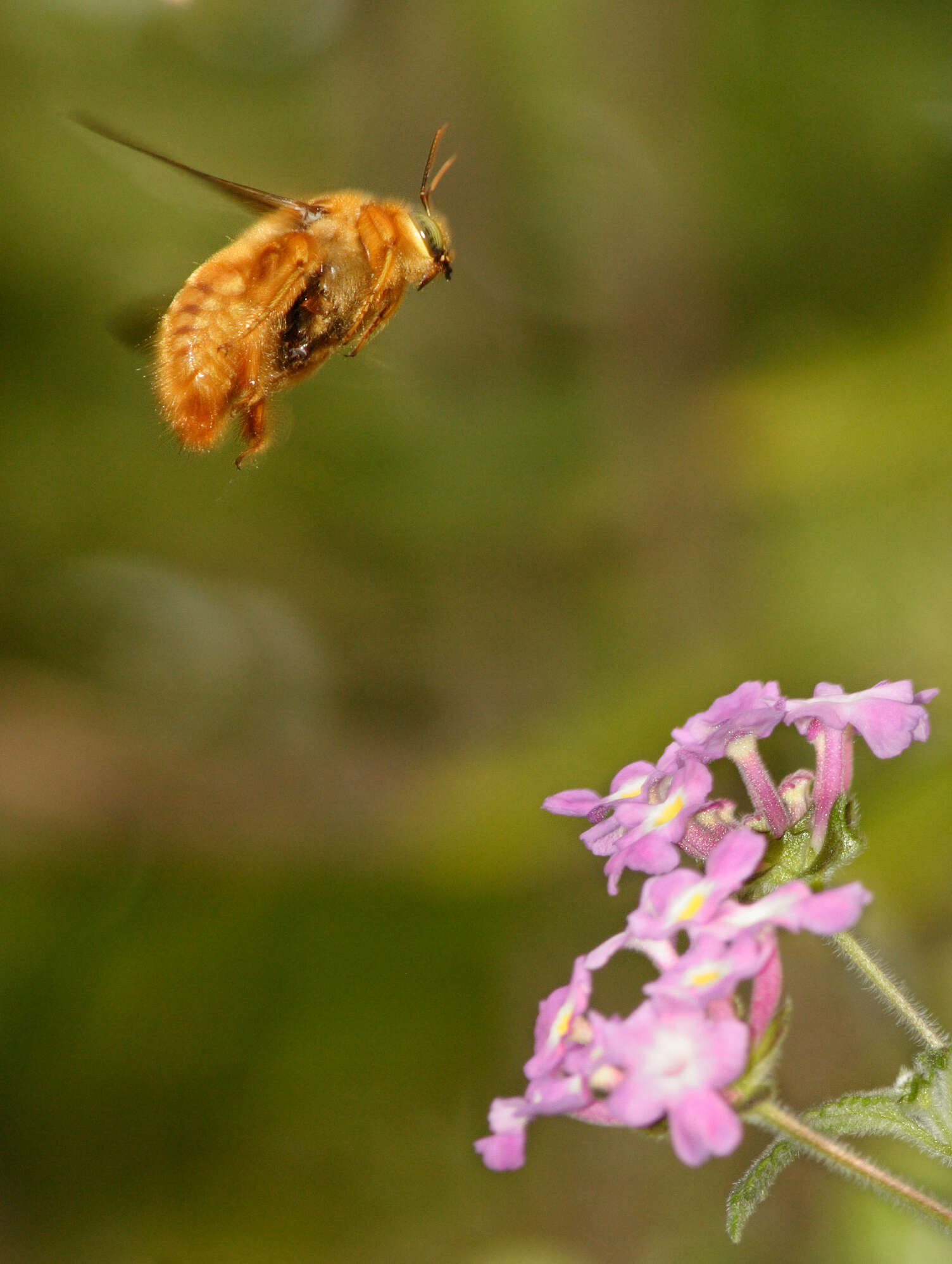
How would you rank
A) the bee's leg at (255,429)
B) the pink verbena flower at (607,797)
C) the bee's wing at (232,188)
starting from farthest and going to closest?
the bee's leg at (255,429)
the bee's wing at (232,188)
the pink verbena flower at (607,797)

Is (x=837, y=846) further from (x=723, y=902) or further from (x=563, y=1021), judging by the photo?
(x=563, y=1021)

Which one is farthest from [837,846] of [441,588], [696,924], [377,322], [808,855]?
[441,588]

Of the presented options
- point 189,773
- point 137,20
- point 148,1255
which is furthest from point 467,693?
point 137,20

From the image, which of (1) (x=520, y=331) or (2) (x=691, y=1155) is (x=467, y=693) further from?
(2) (x=691, y=1155)

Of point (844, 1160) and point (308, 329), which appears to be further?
point (308, 329)

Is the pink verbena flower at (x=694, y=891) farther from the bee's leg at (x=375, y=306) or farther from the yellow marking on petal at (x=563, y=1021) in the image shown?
the bee's leg at (x=375, y=306)

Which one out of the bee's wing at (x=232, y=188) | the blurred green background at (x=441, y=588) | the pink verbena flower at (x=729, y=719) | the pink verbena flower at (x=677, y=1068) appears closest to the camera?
the pink verbena flower at (x=677, y=1068)

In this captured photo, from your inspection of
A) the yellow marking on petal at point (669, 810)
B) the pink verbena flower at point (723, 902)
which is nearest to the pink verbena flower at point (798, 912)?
the pink verbena flower at point (723, 902)
